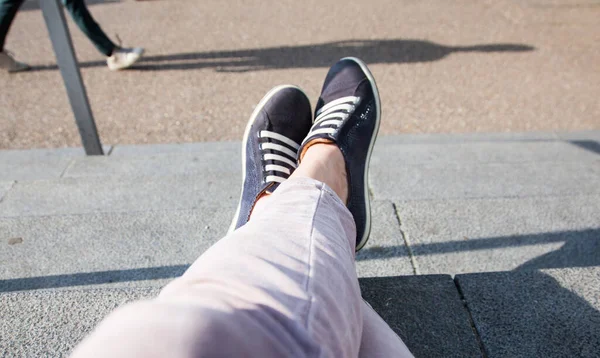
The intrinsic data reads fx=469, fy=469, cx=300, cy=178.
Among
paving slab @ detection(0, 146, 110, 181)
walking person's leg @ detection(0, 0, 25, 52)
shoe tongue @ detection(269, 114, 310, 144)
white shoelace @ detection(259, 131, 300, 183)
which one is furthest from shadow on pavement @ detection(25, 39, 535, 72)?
white shoelace @ detection(259, 131, 300, 183)

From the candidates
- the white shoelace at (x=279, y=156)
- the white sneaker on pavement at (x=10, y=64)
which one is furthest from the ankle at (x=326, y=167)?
the white sneaker on pavement at (x=10, y=64)

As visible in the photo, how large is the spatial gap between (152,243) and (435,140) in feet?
7.28

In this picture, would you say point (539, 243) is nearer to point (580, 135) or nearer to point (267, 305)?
point (267, 305)

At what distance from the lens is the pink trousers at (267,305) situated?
59 centimetres

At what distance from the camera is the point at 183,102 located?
13.4 ft

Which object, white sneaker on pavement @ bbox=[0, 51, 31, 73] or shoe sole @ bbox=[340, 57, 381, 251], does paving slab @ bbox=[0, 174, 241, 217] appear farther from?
white sneaker on pavement @ bbox=[0, 51, 31, 73]

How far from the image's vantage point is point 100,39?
442 centimetres

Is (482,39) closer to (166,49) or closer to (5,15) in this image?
(166,49)

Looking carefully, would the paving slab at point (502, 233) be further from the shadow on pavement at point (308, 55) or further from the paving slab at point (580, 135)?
the shadow on pavement at point (308, 55)

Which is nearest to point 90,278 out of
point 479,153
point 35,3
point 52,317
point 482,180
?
point 52,317

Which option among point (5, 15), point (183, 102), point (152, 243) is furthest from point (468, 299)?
point (5, 15)

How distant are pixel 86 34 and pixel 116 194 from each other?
2.88m

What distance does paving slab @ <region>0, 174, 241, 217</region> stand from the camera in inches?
81.7

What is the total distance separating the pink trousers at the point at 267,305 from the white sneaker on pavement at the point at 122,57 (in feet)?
13.1
